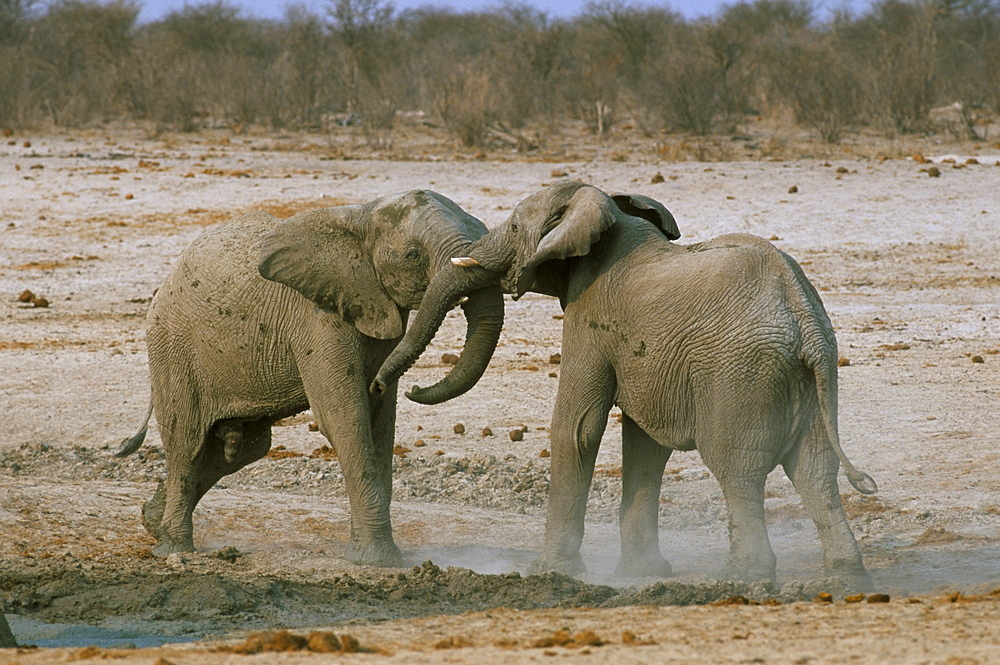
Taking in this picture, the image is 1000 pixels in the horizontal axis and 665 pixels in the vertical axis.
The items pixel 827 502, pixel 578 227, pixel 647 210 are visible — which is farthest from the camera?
pixel 647 210

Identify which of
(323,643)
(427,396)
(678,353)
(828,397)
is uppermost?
(678,353)

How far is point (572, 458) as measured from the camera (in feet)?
21.4

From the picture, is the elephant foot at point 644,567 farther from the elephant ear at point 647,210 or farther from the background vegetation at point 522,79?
the background vegetation at point 522,79

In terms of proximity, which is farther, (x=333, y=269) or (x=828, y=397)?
(x=333, y=269)

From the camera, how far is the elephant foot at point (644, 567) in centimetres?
677

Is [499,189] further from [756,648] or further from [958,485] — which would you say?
[756,648]

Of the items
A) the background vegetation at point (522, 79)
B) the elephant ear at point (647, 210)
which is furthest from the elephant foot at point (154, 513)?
the background vegetation at point (522, 79)

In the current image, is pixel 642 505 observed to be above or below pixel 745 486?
below

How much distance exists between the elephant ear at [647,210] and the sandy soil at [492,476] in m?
1.57

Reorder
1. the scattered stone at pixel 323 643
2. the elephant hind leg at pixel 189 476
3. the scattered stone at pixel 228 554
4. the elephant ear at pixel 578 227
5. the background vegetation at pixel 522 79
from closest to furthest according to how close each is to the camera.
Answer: the scattered stone at pixel 323 643 → the elephant ear at pixel 578 227 → the scattered stone at pixel 228 554 → the elephant hind leg at pixel 189 476 → the background vegetation at pixel 522 79

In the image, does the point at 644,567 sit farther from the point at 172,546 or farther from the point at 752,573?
the point at 172,546

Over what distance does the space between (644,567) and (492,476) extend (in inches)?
89.1

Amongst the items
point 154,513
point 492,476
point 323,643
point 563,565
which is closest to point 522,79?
point 492,476

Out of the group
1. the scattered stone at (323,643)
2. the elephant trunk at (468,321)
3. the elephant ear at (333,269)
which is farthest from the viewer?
the elephant ear at (333,269)
